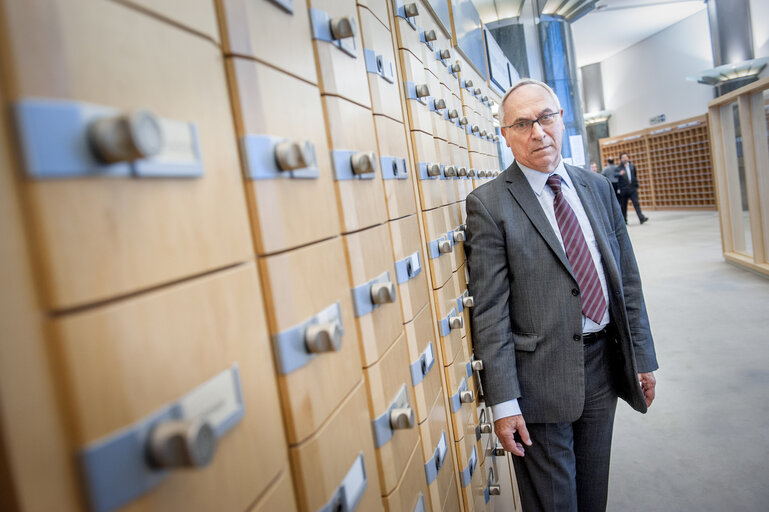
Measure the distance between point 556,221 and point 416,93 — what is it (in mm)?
626

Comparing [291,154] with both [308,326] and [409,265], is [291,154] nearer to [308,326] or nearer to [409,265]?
[308,326]

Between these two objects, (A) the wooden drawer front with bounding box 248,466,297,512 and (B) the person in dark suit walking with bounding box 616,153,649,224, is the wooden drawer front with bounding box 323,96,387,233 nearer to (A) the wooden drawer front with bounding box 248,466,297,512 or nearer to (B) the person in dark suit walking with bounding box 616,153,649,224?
(A) the wooden drawer front with bounding box 248,466,297,512

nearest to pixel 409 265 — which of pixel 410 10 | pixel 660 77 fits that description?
pixel 410 10

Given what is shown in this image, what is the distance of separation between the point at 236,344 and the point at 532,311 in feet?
4.07

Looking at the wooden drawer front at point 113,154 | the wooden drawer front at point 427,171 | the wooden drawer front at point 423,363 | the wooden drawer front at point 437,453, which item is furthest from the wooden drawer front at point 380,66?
the wooden drawer front at point 437,453

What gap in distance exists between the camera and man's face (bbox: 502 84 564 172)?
1.69 metres

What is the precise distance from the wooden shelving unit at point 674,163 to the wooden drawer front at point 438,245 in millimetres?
13308

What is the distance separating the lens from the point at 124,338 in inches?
17.9

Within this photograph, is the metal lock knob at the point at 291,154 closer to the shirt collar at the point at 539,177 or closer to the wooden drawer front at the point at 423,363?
the wooden drawer front at the point at 423,363

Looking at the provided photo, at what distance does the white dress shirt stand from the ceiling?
10.5 m

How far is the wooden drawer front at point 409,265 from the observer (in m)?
1.31

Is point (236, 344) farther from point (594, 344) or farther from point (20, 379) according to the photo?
point (594, 344)

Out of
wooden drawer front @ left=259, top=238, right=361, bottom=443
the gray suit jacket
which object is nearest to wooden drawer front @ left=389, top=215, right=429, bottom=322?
the gray suit jacket

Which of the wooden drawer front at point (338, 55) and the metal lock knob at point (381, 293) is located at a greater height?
the wooden drawer front at point (338, 55)
